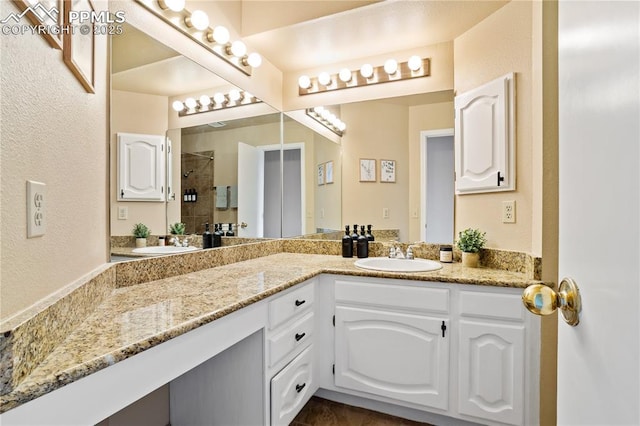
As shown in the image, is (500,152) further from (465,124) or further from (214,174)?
(214,174)

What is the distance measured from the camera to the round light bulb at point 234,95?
6.95ft

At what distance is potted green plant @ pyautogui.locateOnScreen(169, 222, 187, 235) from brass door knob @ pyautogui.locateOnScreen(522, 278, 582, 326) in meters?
1.54

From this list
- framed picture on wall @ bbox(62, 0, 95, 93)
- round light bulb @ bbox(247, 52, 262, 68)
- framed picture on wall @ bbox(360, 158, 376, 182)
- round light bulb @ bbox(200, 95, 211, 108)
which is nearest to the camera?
framed picture on wall @ bbox(62, 0, 95, 93)

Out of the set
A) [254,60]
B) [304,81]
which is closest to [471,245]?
[304,81]

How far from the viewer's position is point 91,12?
1092mm

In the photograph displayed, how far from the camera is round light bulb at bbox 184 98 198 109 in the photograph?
68.6 inches

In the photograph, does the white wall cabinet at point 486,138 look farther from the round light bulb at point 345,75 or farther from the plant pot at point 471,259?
the round light bulb at point 345,75

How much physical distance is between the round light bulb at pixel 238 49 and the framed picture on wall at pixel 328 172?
98 cm

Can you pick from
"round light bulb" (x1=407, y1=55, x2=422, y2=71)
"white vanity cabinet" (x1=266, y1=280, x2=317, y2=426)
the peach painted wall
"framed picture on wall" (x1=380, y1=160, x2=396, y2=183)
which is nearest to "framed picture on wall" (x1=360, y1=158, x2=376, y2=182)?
"framed picture on wall" (x1=380, y1=160, x2=396, y2=183)

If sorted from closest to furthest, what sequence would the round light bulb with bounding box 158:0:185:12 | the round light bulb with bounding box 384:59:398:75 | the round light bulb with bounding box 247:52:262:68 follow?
the round light bulb with bounding box 158:0:185:12
the round light bulb with bounding box 247:52:262:68
the round light bulb with bounding box 384:59:398:75

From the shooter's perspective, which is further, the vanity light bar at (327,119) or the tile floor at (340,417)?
the vanity light bar at (327,119)

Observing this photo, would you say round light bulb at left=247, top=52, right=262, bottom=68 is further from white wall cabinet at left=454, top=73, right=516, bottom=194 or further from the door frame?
white wall cabinet at left=454, top=73, right=516, bottom=194

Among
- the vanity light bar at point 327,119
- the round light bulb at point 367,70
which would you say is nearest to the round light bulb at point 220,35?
the vanity light bar at point 327,119

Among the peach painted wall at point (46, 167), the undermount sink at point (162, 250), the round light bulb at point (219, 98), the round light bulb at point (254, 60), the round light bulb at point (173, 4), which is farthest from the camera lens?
the round light bulb at point (254, 60)
